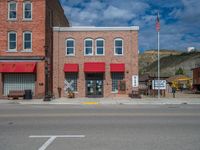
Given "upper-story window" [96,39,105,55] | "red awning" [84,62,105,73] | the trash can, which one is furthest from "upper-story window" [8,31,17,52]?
"upper-story window" [96,39,105,55]

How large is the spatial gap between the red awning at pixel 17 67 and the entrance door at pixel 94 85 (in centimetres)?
624

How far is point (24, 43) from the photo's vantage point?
35219 mm

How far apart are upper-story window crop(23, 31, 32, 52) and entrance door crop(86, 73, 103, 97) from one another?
270 inches

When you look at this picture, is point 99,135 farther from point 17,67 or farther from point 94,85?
point 94,85

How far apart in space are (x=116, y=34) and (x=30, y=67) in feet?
32.2

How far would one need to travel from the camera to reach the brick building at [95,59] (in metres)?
36.9

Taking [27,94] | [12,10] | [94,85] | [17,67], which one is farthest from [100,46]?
[12,10]

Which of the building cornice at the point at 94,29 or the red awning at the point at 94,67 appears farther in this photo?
the building cornice at the point at 94,29

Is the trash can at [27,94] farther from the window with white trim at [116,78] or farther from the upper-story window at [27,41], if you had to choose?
the window with white trim at [116,78]

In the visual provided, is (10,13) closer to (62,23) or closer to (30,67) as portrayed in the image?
(30,67)

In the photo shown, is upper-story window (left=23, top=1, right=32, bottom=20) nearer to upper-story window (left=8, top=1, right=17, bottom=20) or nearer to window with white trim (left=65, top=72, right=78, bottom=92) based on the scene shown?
upper-story window (left=8, top=1, right=17, bottom=20)

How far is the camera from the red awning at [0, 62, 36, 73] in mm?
34094

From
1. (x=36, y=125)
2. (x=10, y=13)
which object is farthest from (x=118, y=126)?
(x=10, y=13)

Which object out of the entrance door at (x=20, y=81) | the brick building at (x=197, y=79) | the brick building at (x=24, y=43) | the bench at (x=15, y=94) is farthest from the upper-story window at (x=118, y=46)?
the brick building at (x=197, y=79)
